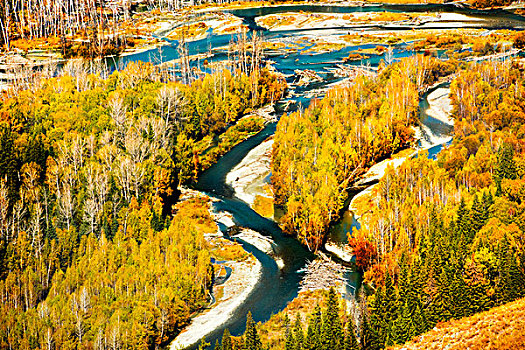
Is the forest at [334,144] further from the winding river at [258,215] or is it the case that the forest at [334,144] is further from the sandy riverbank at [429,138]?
the winding river at [258,215]

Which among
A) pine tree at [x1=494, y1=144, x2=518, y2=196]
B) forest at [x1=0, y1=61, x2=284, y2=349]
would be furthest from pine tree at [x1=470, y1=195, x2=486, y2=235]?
forest at [x1=0, y1=61, x2=284, y2=349]

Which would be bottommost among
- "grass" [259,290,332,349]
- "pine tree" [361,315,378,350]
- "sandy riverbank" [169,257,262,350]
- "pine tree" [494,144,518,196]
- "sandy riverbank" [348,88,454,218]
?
"sandy riverbank" [169,257,262,350]

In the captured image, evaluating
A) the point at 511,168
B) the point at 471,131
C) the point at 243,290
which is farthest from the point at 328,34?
the point at 243,290

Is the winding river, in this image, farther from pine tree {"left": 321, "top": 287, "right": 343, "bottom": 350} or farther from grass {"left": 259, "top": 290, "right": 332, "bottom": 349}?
pine tree {"left": 321, "top": 287, "right": 343, "bottom": 350}

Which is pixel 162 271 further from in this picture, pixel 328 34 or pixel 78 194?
pixel 328 34

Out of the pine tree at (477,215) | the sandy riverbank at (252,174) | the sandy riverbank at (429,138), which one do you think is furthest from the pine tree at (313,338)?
the sandy riverbank at (252,174)

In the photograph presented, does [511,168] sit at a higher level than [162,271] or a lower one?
higher
